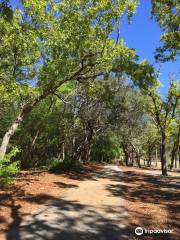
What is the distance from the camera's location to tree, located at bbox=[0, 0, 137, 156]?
16.0 meters

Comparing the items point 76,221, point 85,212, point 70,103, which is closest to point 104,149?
point 70,103

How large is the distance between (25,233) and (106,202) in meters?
4.92

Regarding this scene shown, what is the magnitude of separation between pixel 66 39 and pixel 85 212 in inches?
350

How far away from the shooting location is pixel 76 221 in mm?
9125

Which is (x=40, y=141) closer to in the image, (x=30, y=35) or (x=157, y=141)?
(x=30, y=35)

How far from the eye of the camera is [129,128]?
44.6 m

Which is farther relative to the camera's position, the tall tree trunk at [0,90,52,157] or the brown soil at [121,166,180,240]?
the tall tree trunk at [0,90,52,157]

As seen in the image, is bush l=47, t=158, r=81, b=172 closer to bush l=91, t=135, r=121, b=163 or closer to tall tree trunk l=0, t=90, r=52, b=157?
tall tree trunk l=0, t=90, r=52, b=157

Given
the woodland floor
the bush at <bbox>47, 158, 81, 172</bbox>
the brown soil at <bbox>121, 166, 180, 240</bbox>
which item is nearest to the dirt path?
the woodland floor

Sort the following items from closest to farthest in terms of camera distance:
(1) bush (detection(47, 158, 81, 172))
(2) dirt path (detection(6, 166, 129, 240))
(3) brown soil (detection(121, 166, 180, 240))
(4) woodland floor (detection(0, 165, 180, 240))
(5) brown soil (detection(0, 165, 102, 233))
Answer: (2) dirt path (detection(6, 166, 129, 240)), (4) woodland floor (detection(0, 165, 180, 240)), (3) brown soil (detection(121, 166, 180, 240)), (5) brown soil (detection(0, 165, 102, 233)), (1) bush (detection(47, 158, 81, 172))

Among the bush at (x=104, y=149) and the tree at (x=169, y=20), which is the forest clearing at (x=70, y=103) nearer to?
the tree at (x=169, y=20)

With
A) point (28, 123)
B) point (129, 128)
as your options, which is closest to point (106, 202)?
point (28, 123)

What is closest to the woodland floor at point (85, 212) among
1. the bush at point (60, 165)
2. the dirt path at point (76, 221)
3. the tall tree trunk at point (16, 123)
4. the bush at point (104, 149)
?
the dirt path at point (76, 221)

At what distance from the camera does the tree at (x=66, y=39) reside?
52.6ft
